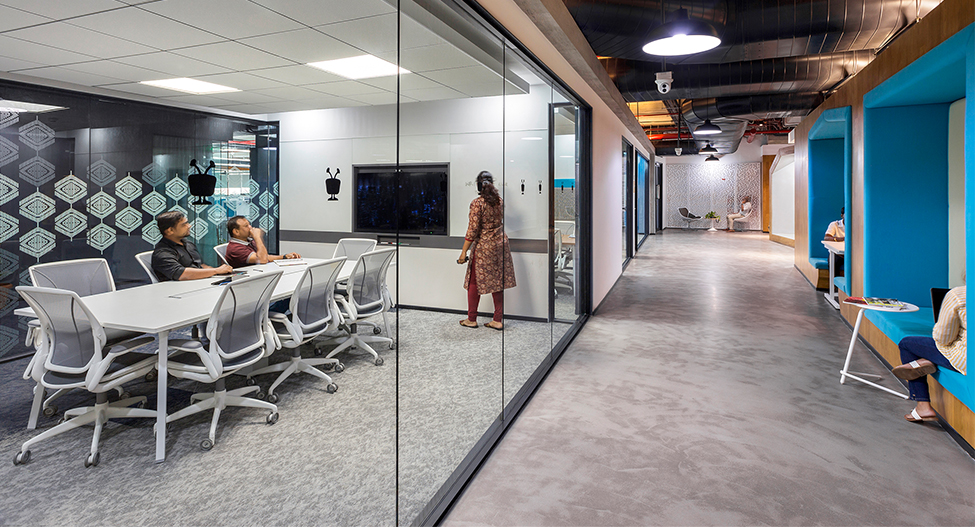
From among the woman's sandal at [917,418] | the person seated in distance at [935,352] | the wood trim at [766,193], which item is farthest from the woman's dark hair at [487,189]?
the wood trim at [766,193]

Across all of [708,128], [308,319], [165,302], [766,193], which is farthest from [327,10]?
[766,193]

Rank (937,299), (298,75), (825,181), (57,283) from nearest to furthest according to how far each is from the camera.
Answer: (57,283) < (298,75) < (937,299) < (825,181)

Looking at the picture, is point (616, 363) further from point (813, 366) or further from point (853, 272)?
point (853, 272)

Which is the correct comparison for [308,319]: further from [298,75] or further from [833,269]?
[833,269]

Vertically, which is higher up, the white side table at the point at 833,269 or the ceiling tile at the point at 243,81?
the ceiling tile at the point at 243,81

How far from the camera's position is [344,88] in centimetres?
197

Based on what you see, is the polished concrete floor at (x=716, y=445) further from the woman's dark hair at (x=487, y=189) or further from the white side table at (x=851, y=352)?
the woman's dark hair at (x=487, y=189)

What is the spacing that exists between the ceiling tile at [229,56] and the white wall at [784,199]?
17.1 m

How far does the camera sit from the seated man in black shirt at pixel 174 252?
1.48 m

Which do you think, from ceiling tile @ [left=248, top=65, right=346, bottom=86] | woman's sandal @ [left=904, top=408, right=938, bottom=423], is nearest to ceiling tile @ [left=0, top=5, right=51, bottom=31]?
ceiling tile @ [left=248, top=65, right=346, bottom=86]

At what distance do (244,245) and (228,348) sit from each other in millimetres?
A: 1432

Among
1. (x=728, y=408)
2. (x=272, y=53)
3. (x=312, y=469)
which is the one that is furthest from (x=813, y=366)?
(x=272, y=53)

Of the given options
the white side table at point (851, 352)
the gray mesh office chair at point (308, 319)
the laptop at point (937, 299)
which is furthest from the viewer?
the white side table at point (851, 352)

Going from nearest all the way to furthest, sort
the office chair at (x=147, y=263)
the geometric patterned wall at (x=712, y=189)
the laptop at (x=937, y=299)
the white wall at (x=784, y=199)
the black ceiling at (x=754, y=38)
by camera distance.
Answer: the office chair at (x=147, y=263), the laptop at (x=937, y=299), the black ceiling at (x=754, y=38), the white wall at (x=784, y=199), the geometric patterned wall at (x=712, y=189)
